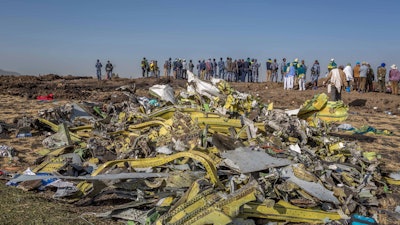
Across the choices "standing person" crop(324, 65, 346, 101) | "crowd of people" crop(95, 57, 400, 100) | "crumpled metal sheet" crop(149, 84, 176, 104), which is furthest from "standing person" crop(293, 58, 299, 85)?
"crumpled metal sheet" crop(149, 84, 176, 104)

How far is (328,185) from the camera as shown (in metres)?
4.97

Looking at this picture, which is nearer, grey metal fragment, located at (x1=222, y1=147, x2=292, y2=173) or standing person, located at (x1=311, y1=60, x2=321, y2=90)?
grey metal fragment, located at (x1=222, y1=147, x2=292, y2=173)

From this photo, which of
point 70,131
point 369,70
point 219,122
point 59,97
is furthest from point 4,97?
point 369,70

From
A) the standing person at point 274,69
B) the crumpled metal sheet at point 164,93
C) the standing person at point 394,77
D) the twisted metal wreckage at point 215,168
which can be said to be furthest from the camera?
the standing person at point 274,69

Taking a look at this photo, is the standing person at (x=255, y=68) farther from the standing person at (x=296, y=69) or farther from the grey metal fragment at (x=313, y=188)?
the grey metal fragment at (x=313, y=188)

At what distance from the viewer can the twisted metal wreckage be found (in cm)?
411

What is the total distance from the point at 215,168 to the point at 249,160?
610 millimetres

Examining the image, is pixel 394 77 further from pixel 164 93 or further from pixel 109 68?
→ pixel 109 68

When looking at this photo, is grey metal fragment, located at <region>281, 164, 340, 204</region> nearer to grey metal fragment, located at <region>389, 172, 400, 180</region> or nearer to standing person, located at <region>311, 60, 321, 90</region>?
grey metal fragment, located at <region>389, 172, 400, 180</region>

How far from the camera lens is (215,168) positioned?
15.4 feet

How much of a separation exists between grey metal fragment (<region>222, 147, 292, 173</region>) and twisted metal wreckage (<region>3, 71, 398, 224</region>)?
1cm

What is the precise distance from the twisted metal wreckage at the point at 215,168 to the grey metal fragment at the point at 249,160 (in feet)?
0.05

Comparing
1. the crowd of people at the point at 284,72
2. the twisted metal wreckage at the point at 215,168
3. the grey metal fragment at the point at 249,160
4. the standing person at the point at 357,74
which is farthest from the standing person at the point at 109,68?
the grey metal fragment at the point at 249,160

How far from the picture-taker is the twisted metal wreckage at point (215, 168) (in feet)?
13.5
